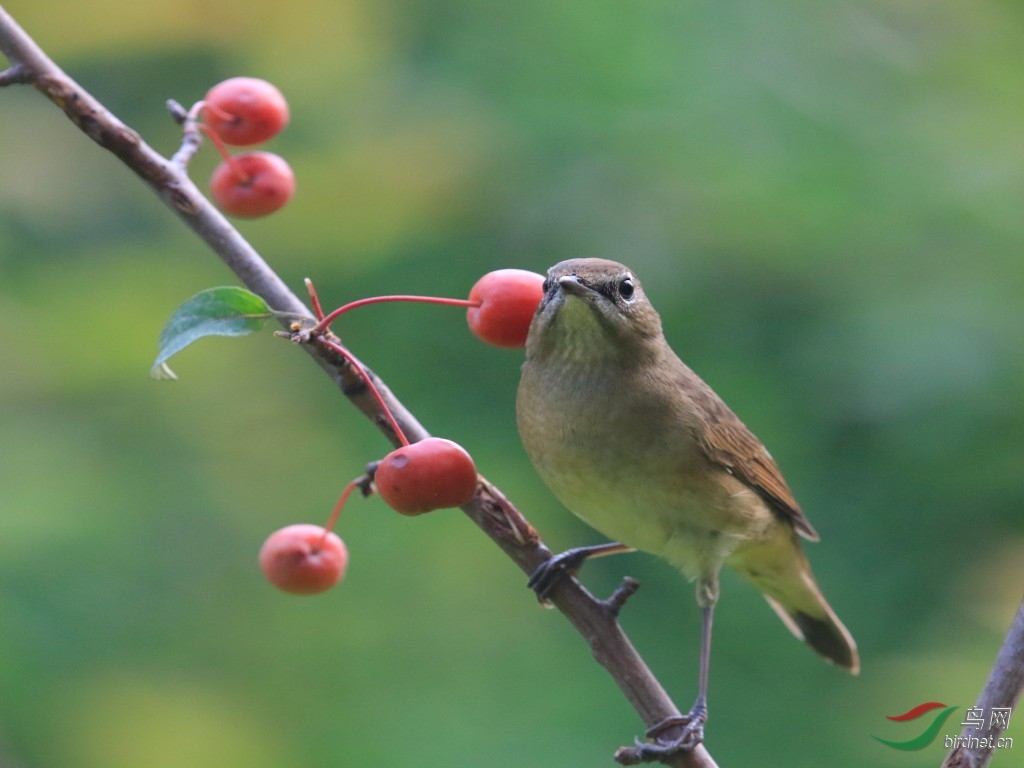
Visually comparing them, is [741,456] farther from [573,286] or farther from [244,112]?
[244,112]

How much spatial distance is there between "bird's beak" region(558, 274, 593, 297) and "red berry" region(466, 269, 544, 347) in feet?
1.71

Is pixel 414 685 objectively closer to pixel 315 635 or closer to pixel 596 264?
pixel 315 635

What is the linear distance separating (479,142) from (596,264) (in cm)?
261

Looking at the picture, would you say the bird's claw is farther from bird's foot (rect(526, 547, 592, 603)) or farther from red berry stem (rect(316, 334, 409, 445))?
red berry stem (rect(316, 334, 409, 445))

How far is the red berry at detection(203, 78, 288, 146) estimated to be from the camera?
Answer: 3020 millimetres

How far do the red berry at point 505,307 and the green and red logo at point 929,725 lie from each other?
1376 millimetres

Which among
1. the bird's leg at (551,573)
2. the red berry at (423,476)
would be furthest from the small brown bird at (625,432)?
the red berry at (423,476)

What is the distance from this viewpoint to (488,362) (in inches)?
209

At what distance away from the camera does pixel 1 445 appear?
4750mm

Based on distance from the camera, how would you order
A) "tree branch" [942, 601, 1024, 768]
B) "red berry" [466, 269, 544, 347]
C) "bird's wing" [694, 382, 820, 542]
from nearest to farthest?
"tree branch" [942, 601, 1024, 768] < "red berry" [466, 269, 544, 347] < "bird's wing" [694, 382, 820, 542]

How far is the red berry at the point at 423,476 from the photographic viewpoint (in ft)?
7.97

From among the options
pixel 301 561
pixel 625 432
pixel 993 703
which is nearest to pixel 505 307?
pixel 301 561

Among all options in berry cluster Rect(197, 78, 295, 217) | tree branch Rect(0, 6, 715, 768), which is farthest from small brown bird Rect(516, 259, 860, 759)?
berry cluster Rect(197, 78, 295, 217)

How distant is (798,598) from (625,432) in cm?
146
